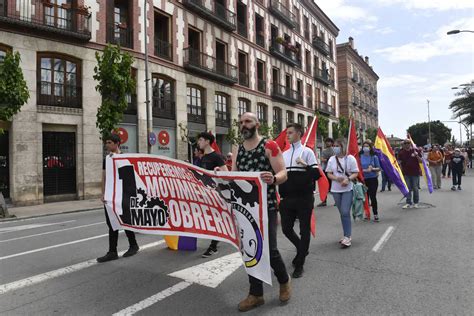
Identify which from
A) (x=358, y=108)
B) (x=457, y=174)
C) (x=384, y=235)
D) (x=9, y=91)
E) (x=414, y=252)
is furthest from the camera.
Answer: (x=358, y=108)

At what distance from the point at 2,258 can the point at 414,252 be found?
638cm

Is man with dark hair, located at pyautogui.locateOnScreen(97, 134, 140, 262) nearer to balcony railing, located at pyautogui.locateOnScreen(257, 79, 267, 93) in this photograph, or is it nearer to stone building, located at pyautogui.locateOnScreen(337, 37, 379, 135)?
balcony railing, located at pyautogui.locateOnScreen(257, 79, 267, 93)

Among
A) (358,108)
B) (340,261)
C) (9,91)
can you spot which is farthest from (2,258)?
(358,108)

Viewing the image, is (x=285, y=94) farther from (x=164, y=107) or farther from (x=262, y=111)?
(x=164, y=107)

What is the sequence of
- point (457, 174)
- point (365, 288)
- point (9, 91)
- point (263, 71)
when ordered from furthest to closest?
point (263, 71), point (457, 174), point (9, 91), point (365, 288)

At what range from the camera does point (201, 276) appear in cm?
454

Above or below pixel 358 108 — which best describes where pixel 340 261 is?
Result: below

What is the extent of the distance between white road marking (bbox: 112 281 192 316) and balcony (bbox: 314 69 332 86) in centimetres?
4027

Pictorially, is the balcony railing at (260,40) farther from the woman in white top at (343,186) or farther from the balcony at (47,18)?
the woman in white top at (343,186)

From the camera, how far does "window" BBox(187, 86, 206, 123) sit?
23664 millimetres

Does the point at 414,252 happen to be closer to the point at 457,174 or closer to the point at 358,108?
the point at 457,174

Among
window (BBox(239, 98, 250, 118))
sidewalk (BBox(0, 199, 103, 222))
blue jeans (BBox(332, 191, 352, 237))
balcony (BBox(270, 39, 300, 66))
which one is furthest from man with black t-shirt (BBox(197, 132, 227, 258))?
balcony (BBox(270, 39, 300, 66))

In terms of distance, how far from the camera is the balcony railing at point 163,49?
71.5 ft

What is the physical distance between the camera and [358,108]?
58625 mm
